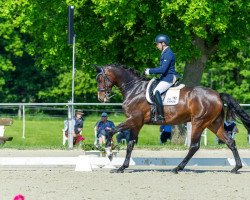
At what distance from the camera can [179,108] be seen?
14.7 meters

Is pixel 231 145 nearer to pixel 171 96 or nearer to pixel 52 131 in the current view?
pixel 171 96

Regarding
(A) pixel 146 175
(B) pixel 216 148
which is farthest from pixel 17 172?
(B) pixel 216 148

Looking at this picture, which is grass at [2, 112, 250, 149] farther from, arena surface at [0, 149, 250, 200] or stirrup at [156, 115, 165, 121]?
arena surface at [0, 149, 250, 200]

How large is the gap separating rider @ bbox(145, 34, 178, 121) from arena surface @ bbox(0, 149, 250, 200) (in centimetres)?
127

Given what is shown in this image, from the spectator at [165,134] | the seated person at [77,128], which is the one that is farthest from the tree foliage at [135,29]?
the seated person at [77,128]

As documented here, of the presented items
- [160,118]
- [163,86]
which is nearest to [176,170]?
[160,118]

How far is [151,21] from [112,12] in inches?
50.8

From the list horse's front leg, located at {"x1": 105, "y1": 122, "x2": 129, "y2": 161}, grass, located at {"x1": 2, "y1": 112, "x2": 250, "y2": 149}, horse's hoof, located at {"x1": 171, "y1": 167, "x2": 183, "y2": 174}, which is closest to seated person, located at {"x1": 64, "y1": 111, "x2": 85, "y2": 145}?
grass, located at {"x1": 2, "y1": 112, "x2": 250, "y2": 149}

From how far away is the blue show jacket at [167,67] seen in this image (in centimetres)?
1441

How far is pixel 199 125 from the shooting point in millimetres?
14734

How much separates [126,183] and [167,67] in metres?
2.81

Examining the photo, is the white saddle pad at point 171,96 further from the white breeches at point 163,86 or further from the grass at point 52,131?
the grass at point 52,131

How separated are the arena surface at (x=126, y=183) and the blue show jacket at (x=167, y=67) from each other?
5.48ft

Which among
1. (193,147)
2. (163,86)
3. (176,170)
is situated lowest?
(176,170)
